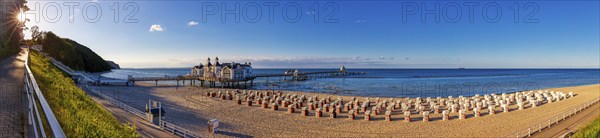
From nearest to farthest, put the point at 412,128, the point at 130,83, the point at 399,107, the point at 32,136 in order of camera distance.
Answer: the point at 32,136, the point at 412,128, the point at 399,107, the point at 130,83

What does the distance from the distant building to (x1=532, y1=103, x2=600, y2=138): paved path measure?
50.0 meters

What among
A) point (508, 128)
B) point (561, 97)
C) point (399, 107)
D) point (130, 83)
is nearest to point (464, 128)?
point (508, 128)

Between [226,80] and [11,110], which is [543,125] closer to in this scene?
[11,110]

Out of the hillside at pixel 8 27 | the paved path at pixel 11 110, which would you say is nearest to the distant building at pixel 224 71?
the hillside at pixel 8 27

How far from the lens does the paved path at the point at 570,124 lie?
1363 cm

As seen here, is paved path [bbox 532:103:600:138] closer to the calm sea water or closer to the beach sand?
the beach sand

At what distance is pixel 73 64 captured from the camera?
7550 centimetres

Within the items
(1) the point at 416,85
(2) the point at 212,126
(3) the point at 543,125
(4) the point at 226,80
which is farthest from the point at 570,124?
(1) the point at 416,85

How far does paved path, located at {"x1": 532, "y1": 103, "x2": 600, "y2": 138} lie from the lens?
537 inches

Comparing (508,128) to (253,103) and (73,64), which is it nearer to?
(253,103)

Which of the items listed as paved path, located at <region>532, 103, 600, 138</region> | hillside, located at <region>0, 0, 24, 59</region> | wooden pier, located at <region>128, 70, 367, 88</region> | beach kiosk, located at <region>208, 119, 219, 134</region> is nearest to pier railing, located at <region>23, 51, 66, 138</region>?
beach kiosk, located at <region>208, 119, 219, 134</region>

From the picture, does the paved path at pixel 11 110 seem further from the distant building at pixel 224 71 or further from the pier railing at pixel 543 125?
the distant building at pixel 224 71

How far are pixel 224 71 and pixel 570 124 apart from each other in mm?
52073

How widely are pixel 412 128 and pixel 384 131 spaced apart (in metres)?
2.08
